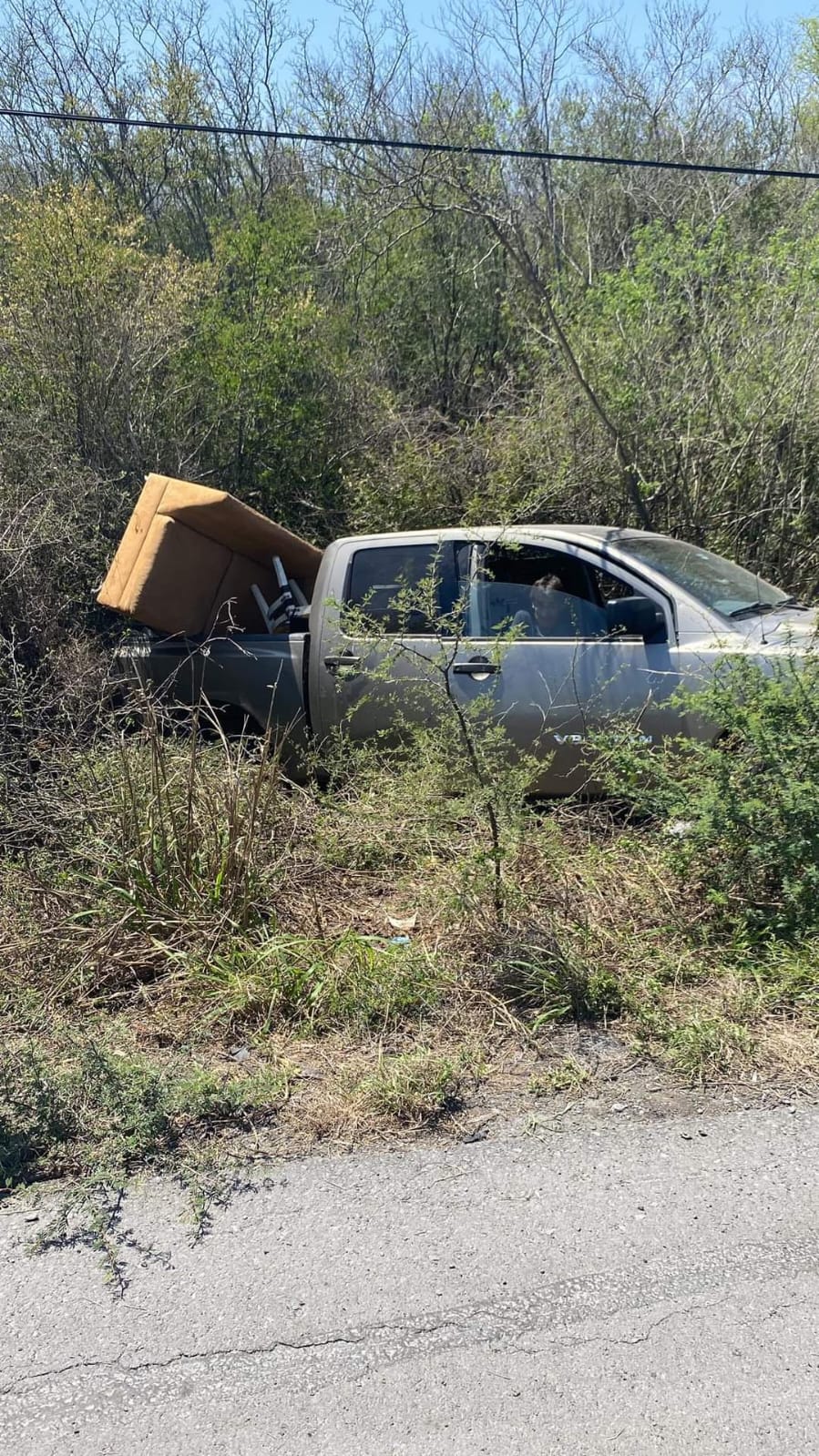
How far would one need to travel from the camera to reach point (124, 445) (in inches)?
359

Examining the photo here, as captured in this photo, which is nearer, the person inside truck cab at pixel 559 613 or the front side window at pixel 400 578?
the person inside truck cab at pixel 559 613

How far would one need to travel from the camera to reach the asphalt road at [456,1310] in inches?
94.8

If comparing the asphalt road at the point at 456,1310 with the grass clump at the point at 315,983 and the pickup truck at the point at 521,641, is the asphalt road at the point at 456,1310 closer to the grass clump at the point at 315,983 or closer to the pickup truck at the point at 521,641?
the grass clump at the point at 315,983

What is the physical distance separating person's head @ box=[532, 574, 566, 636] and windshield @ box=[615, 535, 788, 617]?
52 centimetres

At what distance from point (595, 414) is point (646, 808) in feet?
18.5

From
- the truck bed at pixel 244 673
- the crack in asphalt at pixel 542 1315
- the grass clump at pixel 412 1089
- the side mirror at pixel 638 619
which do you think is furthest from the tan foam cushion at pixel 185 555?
the crack in asphalt at pixel 542 1315

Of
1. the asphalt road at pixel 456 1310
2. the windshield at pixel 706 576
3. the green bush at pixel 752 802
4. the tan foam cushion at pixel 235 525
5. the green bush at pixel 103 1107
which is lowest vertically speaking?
the asphalt road at pixel 456 1310

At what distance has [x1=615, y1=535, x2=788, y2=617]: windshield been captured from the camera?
19.9ft

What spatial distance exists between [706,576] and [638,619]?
73 cm

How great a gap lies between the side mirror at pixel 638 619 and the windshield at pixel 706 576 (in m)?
0.28

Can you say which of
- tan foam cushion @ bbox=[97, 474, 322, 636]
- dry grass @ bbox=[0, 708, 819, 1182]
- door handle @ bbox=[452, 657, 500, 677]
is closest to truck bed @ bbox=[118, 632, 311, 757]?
tan foam cushion @ bbox=[97, 474, 322, 636]

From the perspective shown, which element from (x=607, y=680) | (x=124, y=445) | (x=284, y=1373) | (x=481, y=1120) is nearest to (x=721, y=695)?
(x=607, y=680)

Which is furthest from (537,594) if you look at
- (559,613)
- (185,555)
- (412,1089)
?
(412,1089)

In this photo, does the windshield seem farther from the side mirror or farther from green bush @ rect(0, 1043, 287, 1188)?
green bush @ rect(0, 1043, 287, 1188)
